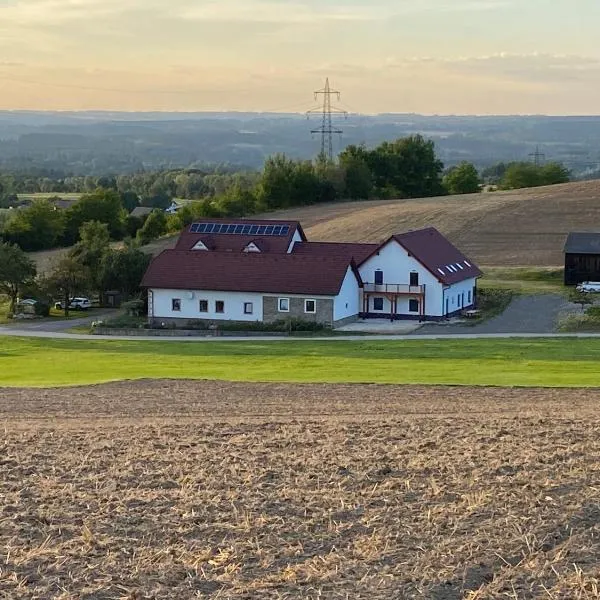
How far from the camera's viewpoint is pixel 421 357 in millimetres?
35281

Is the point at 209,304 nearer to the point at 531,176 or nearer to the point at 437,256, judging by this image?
the point at 437,256

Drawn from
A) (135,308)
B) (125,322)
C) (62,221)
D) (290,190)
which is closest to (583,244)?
(135,308)

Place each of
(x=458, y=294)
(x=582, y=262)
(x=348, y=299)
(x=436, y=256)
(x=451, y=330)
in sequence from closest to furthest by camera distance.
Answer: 1. (x=451, y=330)
2. (x=348, y=299)
3. (x=458, y=294)
4. (x=436, y=256)
5. (x=582, y=262)

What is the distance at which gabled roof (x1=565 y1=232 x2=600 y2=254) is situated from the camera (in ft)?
200

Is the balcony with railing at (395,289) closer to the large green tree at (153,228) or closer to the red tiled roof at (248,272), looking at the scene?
the red tiled roof at (248,272)

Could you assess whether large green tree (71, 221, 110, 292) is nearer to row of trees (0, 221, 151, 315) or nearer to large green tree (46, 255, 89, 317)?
row of trees (0, 221, 151, 315)

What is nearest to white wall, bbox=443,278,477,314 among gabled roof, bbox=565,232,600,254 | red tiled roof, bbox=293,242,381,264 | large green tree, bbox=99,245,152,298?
red tiled roof, bbox=293,242,381,264

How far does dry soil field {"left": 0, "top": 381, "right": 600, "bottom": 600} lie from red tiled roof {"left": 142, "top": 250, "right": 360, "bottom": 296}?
98.0 feet

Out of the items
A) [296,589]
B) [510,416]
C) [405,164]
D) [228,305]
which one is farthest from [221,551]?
[405,164]

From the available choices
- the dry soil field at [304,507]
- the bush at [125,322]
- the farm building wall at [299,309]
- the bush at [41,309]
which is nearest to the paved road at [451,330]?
the bush at [125,322]

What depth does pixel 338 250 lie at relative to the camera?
183 ft

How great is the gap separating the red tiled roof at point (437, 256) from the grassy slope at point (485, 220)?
48.9ft

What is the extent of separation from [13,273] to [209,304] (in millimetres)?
11363

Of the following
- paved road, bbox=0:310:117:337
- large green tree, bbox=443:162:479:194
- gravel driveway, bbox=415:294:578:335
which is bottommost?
paved road, bbox=0:310:117:337
